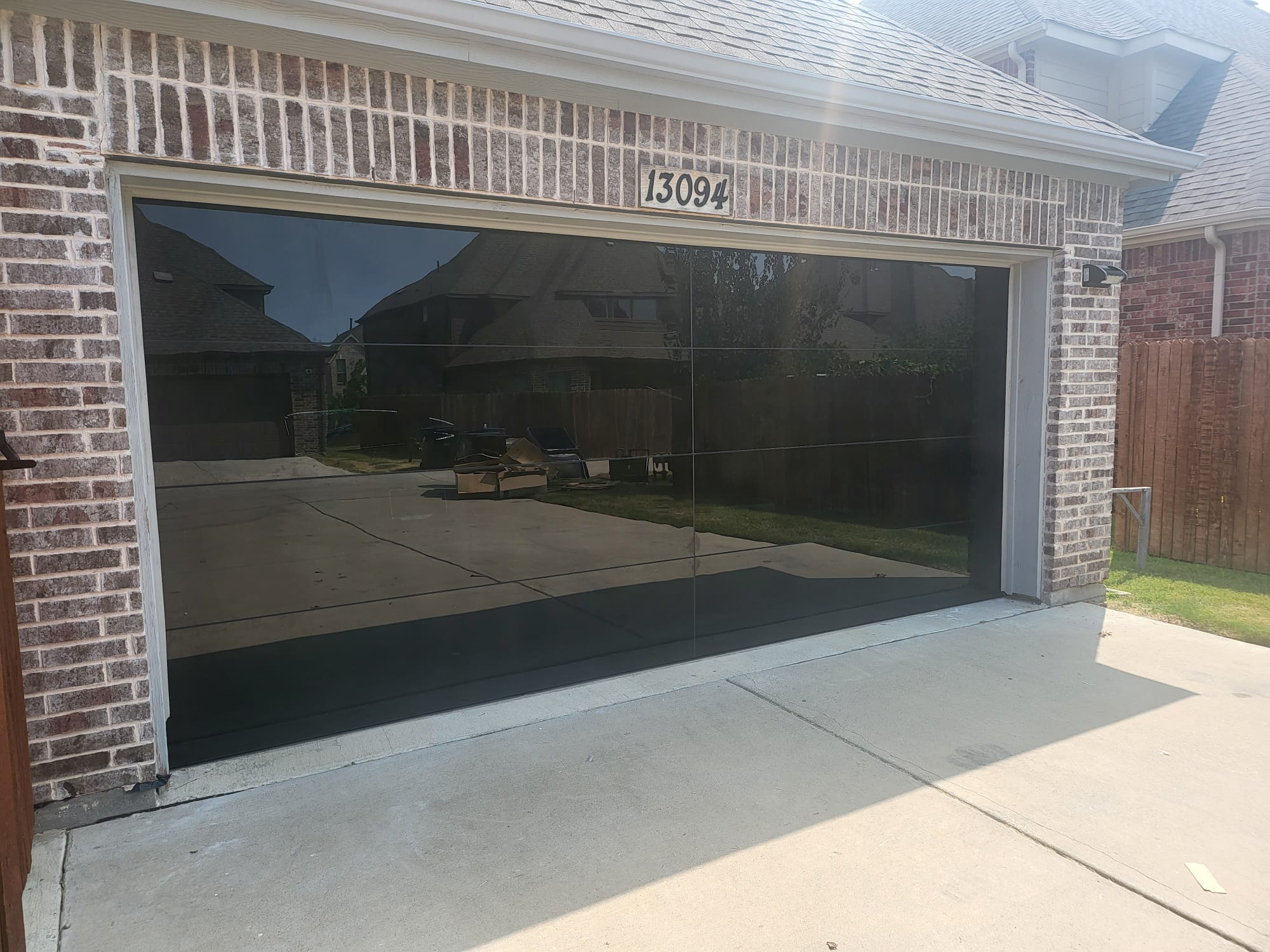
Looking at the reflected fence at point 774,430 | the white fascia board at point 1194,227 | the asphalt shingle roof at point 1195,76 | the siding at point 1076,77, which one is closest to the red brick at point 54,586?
the reflected fence at point 774,430

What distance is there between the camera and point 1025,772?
395cm

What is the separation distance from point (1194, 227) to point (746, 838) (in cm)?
988

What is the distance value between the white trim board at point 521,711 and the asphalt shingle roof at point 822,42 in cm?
358

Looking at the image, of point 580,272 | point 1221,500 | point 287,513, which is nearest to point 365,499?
point 287,513

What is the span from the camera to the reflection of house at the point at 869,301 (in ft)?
19.4

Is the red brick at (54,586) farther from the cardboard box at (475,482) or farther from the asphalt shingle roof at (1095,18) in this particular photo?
the asphalt shingle roof at (1095,18)

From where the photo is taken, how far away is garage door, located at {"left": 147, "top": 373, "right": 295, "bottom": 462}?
3.98 m

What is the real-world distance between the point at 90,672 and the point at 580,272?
3.21 meters

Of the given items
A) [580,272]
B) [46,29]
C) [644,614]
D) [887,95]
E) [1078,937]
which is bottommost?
[1078,937]

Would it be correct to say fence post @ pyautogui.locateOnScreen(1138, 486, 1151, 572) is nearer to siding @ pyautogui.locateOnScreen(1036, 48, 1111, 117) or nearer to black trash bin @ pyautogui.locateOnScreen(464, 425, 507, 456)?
black trash bin @ pyautogui.locateOnScreen(464, 425, 507, 456)

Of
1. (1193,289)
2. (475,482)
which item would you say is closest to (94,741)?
(475,482)

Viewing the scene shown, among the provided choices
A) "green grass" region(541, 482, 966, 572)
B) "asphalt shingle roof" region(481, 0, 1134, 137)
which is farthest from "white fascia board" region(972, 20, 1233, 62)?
"green grass" region(541, 482, 966, 572)

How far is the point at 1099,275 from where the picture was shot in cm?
650

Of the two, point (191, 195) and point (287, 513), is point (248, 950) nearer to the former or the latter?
point (287, 513)
